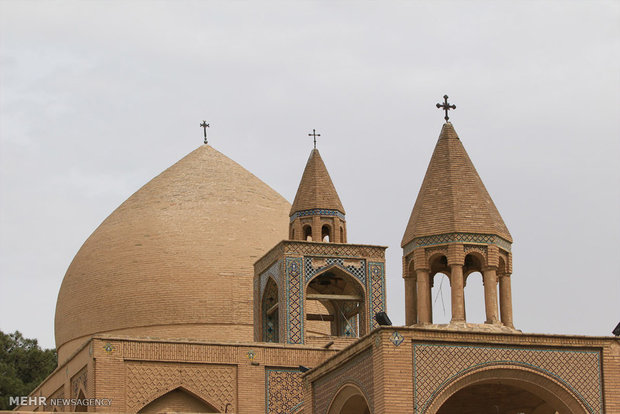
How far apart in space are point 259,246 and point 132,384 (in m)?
5.71

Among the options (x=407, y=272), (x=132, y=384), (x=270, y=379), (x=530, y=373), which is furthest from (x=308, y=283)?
(x=530, y=373)

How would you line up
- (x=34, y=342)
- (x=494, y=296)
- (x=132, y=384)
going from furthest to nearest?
(x=34, y=342) → (x=132, y=384) → (x=494, y=296)

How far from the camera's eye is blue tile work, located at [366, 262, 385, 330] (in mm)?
24280

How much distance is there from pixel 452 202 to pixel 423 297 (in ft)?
4.01

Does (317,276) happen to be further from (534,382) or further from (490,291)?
(534,382)

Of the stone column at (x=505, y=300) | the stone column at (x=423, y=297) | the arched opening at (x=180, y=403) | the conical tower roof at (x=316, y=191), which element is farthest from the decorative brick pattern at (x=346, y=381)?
the conical tower roof at (x=316, y=191)

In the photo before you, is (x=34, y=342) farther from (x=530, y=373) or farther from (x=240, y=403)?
(x=530, y=373)

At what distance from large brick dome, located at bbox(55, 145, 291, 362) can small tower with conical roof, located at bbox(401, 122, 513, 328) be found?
24.9 ft

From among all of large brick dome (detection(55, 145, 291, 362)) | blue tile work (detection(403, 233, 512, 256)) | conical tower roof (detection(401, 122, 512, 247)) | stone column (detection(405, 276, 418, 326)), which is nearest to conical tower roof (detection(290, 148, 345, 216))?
large brick dome (detection(55, 145, 291, 362))

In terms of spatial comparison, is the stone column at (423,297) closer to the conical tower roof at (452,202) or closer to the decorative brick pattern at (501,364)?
the conical tower roof at (452,202)

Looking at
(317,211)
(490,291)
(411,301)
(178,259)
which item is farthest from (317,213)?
(490,291)

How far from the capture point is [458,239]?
60.3 feet

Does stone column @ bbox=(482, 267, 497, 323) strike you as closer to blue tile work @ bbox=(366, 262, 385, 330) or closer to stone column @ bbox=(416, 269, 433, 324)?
stone column @ bbox=(416, 269, 433, 324)

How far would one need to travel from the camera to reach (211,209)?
2762cm
